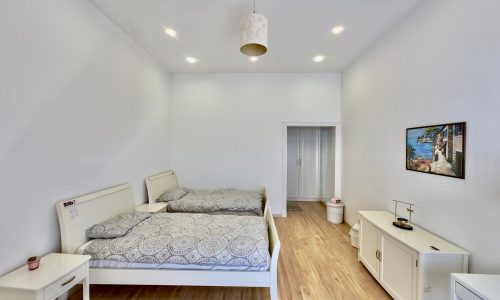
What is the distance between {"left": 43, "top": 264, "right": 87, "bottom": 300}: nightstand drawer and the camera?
1330mm

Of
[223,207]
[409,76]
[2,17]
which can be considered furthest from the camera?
[223,207]

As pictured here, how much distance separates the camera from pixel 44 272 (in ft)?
4.72

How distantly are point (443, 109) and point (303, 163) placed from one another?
379cm

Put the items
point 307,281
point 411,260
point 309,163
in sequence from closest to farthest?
point 411,260 → point 307,281 → point 309,163

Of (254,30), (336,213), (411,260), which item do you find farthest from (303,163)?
(254,30)

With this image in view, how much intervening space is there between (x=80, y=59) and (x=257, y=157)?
122 inches

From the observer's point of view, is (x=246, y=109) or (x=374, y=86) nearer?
(x=374, y=86)

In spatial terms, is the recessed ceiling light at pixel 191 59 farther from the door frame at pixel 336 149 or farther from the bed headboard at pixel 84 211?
the bed headboard at pixel 84 211

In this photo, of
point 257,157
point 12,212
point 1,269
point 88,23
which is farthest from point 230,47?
point 1,269

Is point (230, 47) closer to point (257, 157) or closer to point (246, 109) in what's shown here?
point (246, 109)

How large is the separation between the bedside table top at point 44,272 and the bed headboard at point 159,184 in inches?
60.1

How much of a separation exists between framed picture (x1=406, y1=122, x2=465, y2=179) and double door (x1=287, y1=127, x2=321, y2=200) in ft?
10.5

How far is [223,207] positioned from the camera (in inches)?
125

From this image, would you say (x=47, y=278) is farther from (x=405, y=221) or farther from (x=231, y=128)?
(x=231, y=128)
